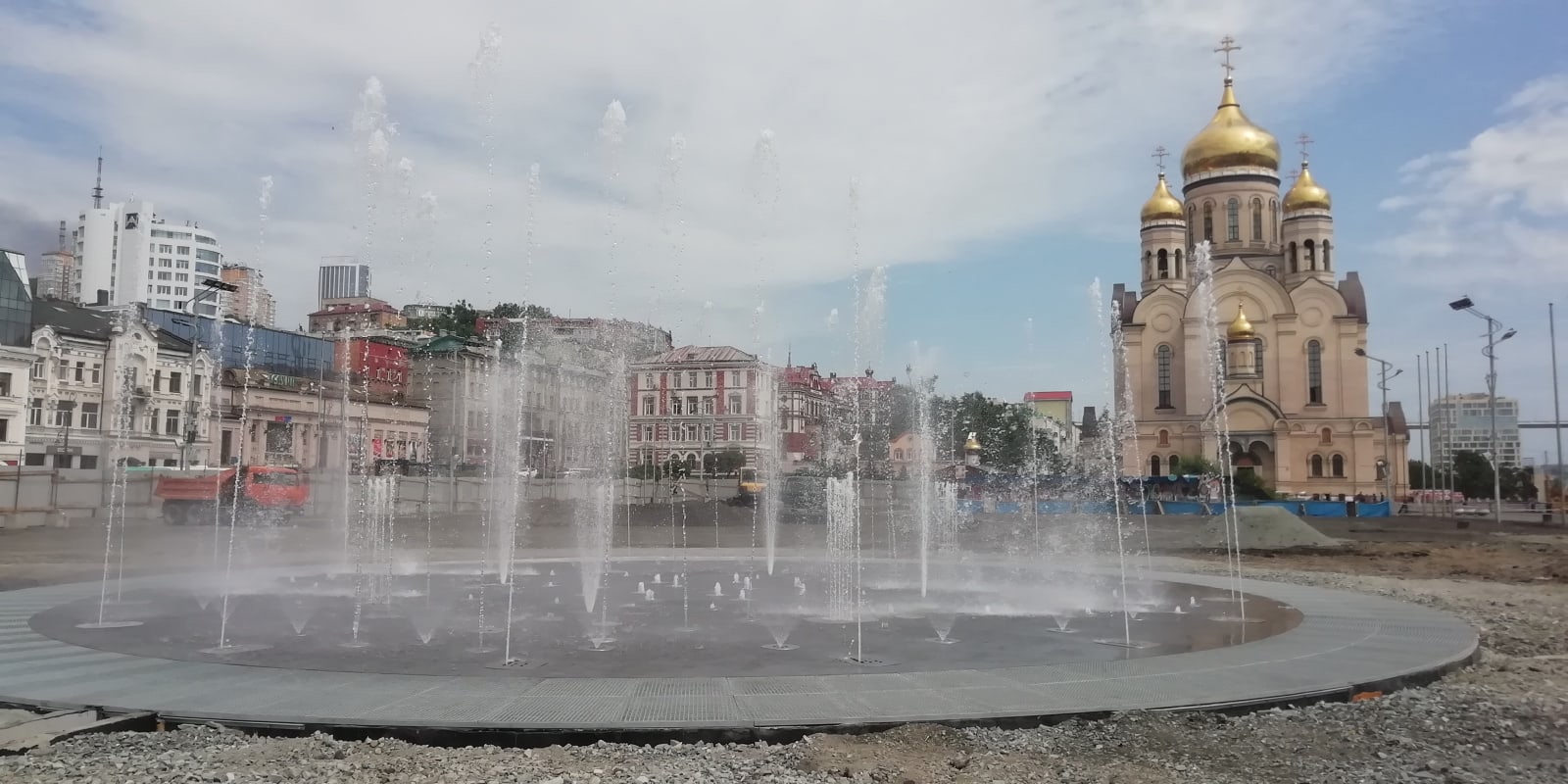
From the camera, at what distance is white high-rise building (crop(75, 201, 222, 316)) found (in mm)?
102938

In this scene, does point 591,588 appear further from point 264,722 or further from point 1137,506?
point 1137,506

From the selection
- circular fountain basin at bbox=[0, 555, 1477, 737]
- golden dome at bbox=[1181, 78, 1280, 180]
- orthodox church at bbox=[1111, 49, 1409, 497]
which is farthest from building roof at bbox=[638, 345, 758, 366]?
circular fountain basin at bbox=[0, 555, 1477, 737]

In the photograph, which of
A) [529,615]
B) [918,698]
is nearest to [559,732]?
[918,698]

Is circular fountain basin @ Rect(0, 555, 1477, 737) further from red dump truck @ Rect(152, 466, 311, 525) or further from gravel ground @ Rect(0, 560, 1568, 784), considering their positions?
red dump truck @ Rect(152, 466, 311, 525)

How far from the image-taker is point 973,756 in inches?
263

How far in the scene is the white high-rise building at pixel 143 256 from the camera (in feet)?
338

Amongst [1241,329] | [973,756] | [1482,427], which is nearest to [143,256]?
[1241,329]

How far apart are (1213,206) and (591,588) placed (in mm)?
64956

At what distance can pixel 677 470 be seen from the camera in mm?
62281

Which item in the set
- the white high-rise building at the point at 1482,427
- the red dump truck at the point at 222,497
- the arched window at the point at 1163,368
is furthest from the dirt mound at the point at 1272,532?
the white high-rise building at the point at 1482,427

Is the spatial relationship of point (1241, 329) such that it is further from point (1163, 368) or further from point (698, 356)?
point (698, 356)

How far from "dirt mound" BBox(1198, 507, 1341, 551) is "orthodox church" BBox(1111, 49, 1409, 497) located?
31910mm

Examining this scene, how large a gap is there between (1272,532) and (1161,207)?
44.8 meters

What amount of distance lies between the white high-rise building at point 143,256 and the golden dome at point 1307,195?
88.4m
